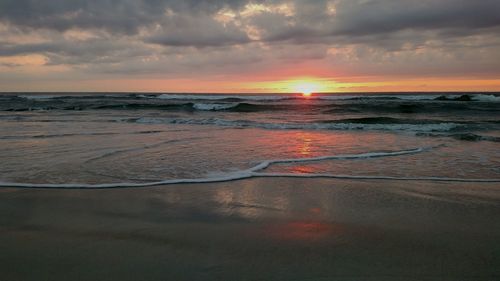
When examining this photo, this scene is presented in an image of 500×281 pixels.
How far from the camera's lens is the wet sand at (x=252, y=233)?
2930 millimetres

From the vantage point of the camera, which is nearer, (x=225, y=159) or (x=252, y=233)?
(x=252, y=233)

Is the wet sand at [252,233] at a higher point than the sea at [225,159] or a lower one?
lower

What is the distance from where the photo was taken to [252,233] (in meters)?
3.68

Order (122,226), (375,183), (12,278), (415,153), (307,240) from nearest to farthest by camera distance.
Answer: (12,278)
(307,240)
(122,226)
(375,183)
(415,153)

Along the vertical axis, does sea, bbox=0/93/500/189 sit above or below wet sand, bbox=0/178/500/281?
above

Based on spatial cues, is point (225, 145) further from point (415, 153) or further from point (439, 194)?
point (439, 194)

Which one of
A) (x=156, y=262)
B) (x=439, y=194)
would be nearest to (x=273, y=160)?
(x=439, y=194)

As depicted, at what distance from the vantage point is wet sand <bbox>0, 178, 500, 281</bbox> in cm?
293

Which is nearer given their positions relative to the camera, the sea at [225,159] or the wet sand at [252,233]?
the wet sand at [252,233]

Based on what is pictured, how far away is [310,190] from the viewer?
17.4ft

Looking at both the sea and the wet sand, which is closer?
the wet sand

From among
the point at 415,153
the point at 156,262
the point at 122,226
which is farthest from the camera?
the point at 415,153

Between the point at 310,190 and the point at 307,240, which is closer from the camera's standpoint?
the point at 307,240

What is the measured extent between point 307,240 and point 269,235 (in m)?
0.35
